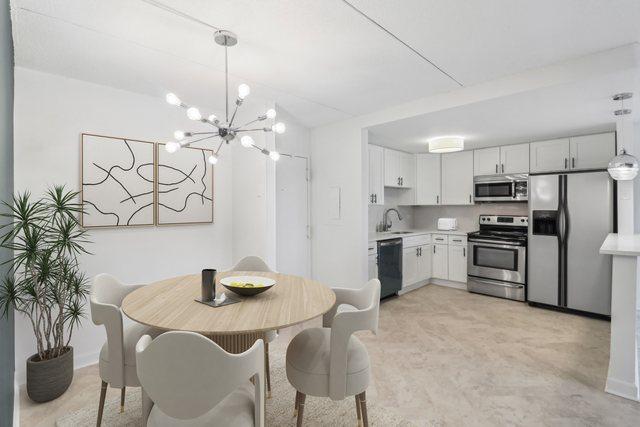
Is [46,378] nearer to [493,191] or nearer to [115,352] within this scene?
[115,352]

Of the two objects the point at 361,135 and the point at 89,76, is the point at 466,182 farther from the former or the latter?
the point at 89,76

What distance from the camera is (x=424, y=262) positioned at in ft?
16.9

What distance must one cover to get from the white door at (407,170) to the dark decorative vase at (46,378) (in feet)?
15.1

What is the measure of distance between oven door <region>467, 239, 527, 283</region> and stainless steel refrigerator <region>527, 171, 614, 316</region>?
0.13 metres

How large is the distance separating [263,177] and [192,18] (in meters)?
1.71

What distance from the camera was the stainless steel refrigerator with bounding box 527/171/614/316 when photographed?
368 centimetres

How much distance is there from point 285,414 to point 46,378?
168 cm

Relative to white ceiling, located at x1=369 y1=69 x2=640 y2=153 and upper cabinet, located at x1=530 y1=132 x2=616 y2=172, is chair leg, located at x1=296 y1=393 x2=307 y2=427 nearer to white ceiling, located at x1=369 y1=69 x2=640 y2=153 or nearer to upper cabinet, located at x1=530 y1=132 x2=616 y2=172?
white ceiling, located at x1=369 y1=69 x2=640 y2=153

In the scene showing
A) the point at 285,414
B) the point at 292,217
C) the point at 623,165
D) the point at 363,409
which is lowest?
the point at 285,414

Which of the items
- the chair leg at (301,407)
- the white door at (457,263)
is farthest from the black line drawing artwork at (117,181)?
the white door at (457,263)

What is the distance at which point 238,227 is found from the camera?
3707 mm

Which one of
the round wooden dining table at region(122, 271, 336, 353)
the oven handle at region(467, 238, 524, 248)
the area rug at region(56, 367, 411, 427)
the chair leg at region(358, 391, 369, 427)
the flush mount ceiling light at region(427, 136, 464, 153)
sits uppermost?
the flush mount ceiling light at region(427, 136, 464, 153)

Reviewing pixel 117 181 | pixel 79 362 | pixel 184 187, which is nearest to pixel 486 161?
pixel 184 187

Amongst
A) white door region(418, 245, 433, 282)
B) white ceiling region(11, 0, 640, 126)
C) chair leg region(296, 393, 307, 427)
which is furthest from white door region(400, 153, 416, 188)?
chair leg region(296, 393, 307, 427)
